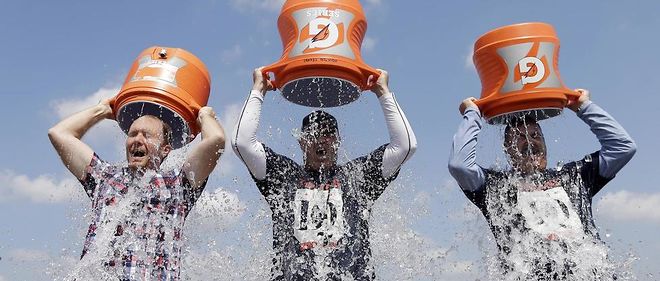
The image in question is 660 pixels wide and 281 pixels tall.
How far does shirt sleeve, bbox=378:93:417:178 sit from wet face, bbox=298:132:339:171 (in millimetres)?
342

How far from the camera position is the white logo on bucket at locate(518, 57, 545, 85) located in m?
4.38

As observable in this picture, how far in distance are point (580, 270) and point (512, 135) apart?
3.35ft

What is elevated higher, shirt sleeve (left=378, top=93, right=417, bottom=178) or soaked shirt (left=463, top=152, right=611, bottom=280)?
shirt sleeve (left=378, top=93, right=417, bottom=178)

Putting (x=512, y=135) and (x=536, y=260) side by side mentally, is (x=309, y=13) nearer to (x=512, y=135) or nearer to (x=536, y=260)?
(x=512, y=135)

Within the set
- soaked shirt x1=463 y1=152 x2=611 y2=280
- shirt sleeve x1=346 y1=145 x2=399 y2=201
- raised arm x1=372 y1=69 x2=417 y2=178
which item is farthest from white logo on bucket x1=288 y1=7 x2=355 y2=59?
soaked shirt x1=463 y1=152 x2=611 y2=280

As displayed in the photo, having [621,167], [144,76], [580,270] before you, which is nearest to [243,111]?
[144,76]

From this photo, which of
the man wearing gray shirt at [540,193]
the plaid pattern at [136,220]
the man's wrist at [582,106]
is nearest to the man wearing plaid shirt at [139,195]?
the plaid pattern at [136,220]

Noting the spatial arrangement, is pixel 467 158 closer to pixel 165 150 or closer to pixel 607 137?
pixel 607 137

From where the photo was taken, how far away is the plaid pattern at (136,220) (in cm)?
352

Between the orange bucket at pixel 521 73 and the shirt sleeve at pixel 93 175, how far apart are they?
2578mm

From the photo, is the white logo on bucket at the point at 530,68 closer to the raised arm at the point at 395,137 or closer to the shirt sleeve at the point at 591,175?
the shirt sleeve at the point at 591,175

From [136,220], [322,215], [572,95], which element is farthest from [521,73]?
[136,220]

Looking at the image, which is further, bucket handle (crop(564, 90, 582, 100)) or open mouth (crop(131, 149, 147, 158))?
bucket handle (crop(564, 90, 582, 100))

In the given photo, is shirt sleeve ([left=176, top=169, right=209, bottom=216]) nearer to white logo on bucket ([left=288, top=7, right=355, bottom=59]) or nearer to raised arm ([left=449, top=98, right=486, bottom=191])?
white logo on bucket ([left=288, top=7, right=355, bottom=59])
